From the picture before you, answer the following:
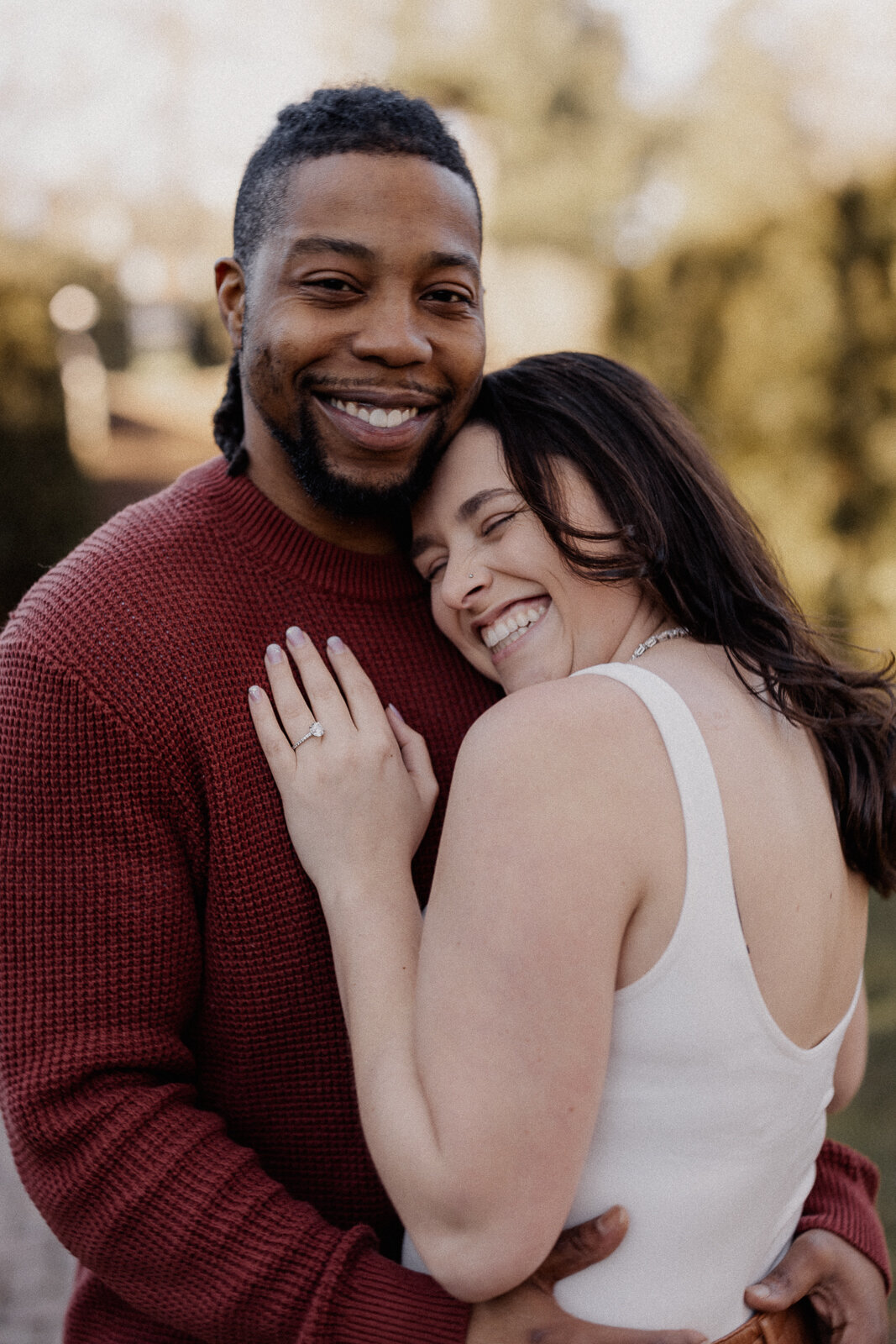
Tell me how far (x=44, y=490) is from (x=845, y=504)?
5676mm

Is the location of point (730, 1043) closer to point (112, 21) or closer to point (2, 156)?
point (2, 156)

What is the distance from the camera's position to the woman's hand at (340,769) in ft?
5.32

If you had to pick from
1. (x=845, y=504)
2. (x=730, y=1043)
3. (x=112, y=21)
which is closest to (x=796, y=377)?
A: (x=845, y=504)

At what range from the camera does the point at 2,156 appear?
31.8ft

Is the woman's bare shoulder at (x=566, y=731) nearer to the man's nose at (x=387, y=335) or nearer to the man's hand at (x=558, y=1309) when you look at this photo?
the man's hand at (x=558, y=1309)

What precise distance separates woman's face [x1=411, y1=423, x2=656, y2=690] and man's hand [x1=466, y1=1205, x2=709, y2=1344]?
787mm

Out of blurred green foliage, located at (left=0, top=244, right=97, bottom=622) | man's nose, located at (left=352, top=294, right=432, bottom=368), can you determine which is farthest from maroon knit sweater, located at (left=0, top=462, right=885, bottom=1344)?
blurred green foliage, located at (left=0, top=244, right=97, bottom=622)

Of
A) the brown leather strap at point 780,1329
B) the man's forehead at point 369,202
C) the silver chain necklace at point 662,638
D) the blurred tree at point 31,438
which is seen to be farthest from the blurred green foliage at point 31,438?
the brown leather strap at point 780,1329

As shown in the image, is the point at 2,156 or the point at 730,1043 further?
the point at 2,156

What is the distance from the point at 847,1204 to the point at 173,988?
45.2 inches

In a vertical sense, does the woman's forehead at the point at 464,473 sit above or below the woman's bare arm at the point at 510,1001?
above

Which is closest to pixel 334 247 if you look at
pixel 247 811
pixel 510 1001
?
pixel 247 811

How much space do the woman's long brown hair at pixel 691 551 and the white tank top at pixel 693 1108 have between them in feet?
0.94

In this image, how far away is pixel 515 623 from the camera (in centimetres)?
187
